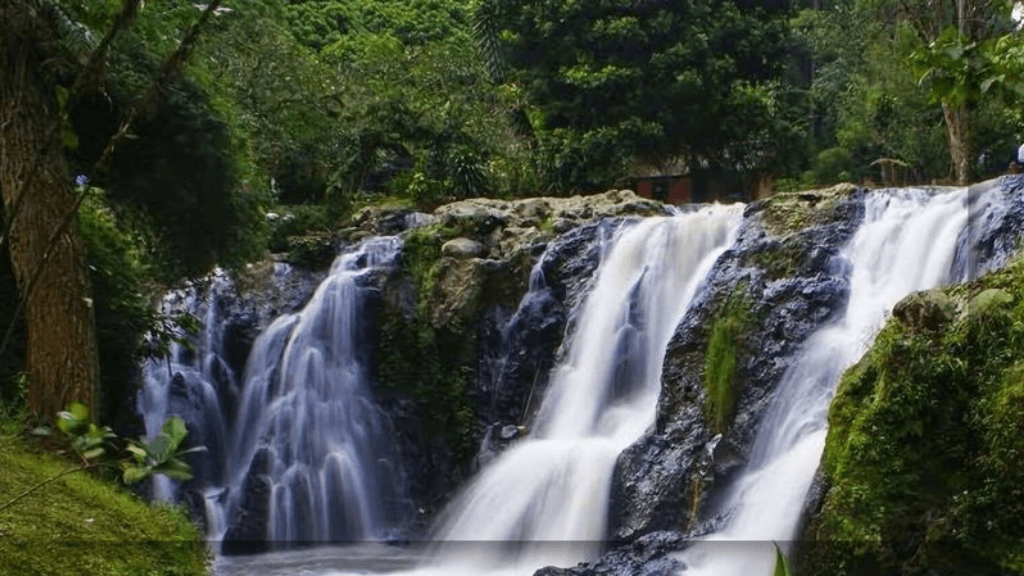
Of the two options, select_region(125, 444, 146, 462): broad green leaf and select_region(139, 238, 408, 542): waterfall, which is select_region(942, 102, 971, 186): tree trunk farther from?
select_region(125, 444, 146, 462): broad green leaf

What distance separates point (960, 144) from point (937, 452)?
6.89m

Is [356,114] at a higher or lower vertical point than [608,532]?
higher

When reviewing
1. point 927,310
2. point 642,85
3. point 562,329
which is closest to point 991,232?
point 927,310

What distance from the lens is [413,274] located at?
370 inches

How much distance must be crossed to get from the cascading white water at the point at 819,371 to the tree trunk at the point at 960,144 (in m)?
3.09

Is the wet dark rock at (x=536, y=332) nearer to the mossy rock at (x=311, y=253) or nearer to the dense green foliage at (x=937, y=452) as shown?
the mossy rock at (x=311, y=253)

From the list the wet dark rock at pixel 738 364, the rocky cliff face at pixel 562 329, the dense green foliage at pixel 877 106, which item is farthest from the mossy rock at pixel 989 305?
the dense green foliage at pixel 877 106

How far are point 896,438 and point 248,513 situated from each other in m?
4.71

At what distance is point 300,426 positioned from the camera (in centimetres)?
851

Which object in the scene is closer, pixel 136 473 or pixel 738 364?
pixel 136 473

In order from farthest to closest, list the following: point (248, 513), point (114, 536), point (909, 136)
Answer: point (909, 136) → point (248, 513) → point (114, 536)

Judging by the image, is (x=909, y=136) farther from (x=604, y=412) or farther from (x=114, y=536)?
(x=114, y=536)

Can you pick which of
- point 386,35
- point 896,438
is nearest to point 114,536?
point 896,438

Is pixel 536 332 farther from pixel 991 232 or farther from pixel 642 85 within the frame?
pixel 642 85
